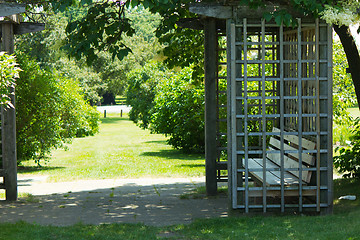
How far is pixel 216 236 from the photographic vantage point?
6070mm

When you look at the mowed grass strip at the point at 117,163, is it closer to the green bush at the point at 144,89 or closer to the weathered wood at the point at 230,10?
the weathered wood at the point at 230,10

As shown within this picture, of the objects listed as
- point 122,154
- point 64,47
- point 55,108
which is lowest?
point 122,154

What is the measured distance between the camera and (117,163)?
15.9 meters

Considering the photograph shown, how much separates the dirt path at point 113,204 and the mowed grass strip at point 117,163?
1.45 metres

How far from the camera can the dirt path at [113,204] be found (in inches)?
294

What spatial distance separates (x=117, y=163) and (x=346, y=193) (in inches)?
334

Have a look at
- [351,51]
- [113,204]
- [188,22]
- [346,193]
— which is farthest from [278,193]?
[188,22]

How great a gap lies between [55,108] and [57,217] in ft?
22.9

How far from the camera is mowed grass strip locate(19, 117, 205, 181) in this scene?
42.3 ft

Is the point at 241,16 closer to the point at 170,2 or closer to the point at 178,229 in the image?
the point at 170,2

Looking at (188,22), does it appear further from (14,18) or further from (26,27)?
(14,18)

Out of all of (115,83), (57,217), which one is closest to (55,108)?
(57,217)

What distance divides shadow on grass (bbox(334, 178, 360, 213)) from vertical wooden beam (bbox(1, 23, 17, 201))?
5.32m

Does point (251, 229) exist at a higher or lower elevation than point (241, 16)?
lower
